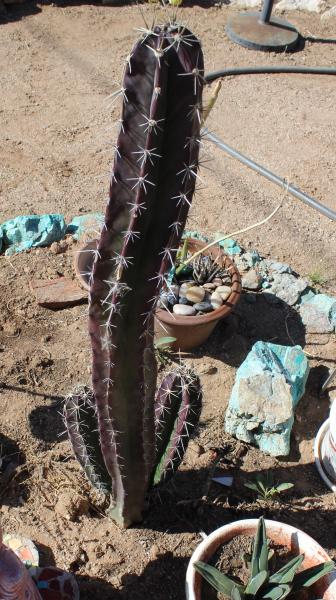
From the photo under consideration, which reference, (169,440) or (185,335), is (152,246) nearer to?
(169,440)

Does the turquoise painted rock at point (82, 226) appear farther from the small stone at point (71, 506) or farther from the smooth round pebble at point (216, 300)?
the small stone at point (71, 506)

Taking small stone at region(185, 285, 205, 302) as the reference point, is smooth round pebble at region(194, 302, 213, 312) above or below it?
below

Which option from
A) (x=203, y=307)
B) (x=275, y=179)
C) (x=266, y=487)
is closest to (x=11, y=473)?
(x=266, y=487)

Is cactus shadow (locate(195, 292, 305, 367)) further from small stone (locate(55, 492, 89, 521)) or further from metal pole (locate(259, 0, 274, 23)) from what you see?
metal pole (locate(259, 0, 274, 23))

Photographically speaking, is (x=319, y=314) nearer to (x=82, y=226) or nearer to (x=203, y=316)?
(x=203, y=316)

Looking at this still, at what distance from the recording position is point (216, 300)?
10.3 ft

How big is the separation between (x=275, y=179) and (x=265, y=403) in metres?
2.19

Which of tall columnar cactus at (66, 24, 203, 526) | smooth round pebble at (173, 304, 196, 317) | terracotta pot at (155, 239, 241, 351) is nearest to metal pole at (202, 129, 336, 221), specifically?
terracotta pot at (155, 239, 241, 351)

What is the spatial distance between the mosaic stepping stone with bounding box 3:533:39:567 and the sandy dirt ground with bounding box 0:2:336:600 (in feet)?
0.21

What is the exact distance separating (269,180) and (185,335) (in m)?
1.95

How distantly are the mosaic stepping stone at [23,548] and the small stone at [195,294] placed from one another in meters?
1.37

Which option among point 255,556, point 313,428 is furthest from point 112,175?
point 313,428

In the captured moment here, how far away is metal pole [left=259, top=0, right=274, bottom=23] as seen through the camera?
246 inches

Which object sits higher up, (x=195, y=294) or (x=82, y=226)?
(x=195, y=294)
